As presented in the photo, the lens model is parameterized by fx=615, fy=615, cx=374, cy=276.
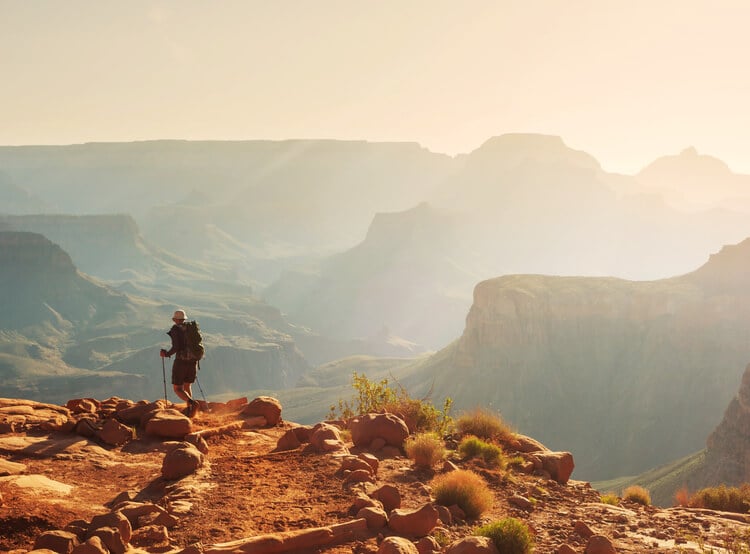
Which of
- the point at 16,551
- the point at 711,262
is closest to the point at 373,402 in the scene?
the point at 16,551

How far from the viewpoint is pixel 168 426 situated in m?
13.1

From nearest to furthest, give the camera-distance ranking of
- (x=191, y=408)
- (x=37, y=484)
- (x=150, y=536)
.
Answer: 1. (x=150, y=536)
2. (x=37, y=484)
3. (x=191, y=408)

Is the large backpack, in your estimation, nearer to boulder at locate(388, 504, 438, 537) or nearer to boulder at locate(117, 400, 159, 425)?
boulder at locate(117, 400, 159, 425)

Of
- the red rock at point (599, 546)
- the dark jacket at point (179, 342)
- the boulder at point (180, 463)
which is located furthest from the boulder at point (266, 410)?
the red rock at point (599, 546)

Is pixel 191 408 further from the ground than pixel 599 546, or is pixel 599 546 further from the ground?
pixel 191 408

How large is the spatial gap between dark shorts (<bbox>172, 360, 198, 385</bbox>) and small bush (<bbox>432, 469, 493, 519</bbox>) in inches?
299

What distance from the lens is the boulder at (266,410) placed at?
1614 cm

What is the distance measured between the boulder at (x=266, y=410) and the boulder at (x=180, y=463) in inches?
198

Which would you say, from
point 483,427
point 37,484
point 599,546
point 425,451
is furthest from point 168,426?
point 599,546

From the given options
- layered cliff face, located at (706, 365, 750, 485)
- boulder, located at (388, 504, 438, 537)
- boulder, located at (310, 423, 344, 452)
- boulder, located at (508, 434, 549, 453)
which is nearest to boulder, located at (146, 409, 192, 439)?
boulder, located at (310, 423, 344, 452)

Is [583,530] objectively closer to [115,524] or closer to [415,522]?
[415,522]

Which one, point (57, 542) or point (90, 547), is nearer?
point (90, 547)

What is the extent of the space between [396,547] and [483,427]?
29.0ft

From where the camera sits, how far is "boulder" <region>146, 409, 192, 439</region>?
1303 centimetres
